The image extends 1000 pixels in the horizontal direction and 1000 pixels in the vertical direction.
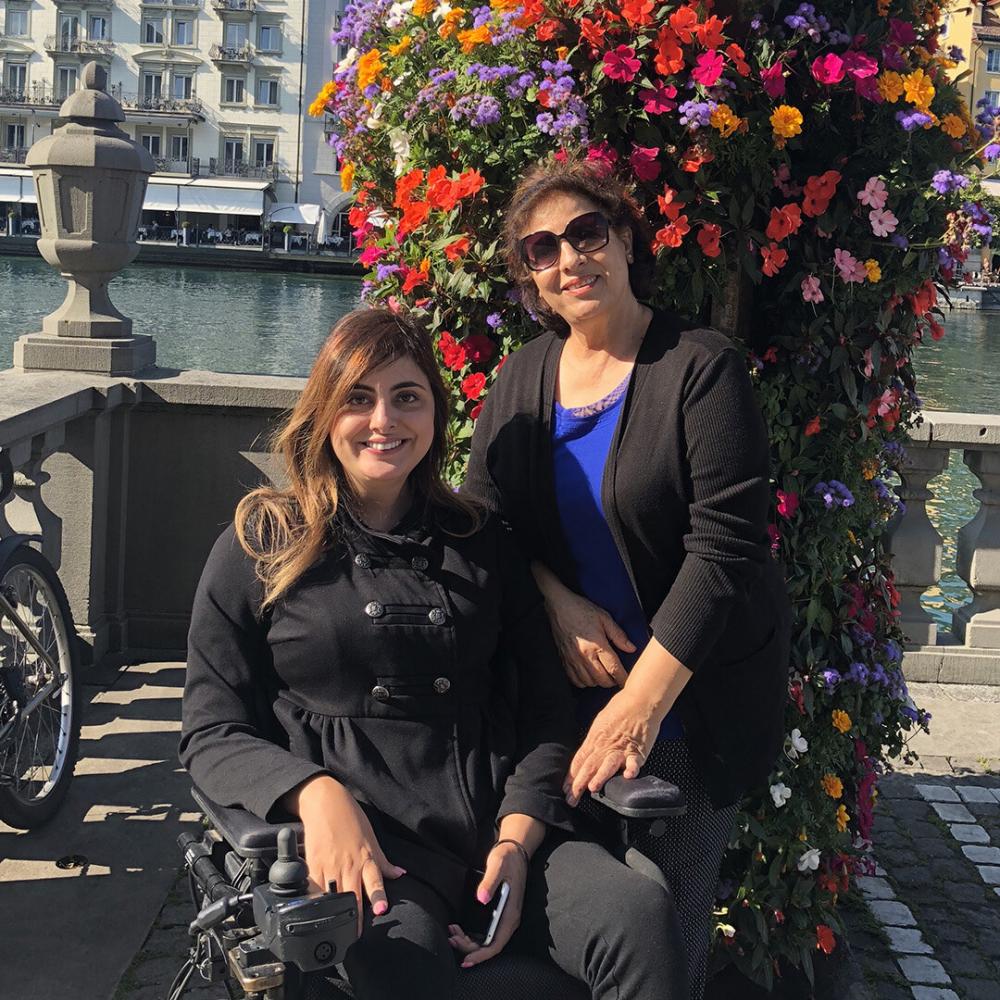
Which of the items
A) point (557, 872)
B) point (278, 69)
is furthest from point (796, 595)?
point (278, 69)

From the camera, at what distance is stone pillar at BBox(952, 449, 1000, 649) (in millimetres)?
5391

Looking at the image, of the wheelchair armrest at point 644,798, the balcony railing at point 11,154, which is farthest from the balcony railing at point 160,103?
the wheelchair armrest at point 644,798

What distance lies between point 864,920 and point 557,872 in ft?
5.15

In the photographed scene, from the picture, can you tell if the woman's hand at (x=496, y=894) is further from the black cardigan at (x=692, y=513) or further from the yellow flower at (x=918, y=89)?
the yellow flower at (x=918, y=89)

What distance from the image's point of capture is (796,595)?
2885 millimetres

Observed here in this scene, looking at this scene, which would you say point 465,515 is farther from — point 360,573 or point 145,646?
point 145,646

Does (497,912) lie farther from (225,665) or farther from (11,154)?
(11,154)

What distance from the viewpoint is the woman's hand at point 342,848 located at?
2123 millimetres

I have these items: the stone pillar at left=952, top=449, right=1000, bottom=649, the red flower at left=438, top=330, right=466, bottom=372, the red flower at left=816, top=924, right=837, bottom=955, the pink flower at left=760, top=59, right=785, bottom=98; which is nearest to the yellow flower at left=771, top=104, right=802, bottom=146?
the pink flower at left=760, top=59, right=785, bottom=98

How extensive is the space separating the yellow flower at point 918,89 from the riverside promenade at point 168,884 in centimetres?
182

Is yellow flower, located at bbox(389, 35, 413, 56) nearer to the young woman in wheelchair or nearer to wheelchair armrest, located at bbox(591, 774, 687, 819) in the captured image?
the young woman in wheelchair

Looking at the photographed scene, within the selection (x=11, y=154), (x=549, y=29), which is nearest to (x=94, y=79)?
(x=549, y=29)

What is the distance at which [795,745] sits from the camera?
113 inches

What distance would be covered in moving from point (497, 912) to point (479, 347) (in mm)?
1208
